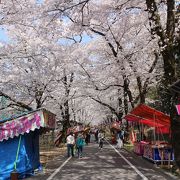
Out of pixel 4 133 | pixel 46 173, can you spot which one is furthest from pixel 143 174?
pixel 4 133

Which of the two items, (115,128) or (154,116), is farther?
(115,128)

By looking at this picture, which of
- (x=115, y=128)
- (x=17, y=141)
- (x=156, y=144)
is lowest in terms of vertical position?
(x=156, y=144)

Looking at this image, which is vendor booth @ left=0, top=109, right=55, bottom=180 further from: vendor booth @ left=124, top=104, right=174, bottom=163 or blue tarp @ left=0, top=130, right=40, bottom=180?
vendor booth @ left=124, top=104, right=174, bottom=163

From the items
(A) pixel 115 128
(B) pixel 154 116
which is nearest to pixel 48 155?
(B) pixel 154 116

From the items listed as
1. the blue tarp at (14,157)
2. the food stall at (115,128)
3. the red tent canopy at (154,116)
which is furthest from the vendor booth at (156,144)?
the food stall at (115,128)

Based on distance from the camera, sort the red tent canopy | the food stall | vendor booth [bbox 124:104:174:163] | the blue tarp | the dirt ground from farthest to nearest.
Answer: the food stall, the dirt ground, the red tent canopy, vendor booth [bbox 124:104:174:163], the blue tarp

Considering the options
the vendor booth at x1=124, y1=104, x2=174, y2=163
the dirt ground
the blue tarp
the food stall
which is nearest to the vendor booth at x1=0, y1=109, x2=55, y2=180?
the blue tarp

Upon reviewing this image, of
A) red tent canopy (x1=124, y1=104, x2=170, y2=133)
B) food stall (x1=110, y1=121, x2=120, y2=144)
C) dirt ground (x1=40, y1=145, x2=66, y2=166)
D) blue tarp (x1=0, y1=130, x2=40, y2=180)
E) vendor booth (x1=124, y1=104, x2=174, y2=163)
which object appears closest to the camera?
blue tarp (x1=0, y1=130, x2=40, y2=180)

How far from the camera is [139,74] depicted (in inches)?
1167

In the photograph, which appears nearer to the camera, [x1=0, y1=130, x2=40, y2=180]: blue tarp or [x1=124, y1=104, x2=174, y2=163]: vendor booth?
[x1=0, y1=130, x2=40, y2=180]: blue tarp

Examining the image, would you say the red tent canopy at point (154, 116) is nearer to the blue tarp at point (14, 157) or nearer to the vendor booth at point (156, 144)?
the vendor booth at point (156, 144)

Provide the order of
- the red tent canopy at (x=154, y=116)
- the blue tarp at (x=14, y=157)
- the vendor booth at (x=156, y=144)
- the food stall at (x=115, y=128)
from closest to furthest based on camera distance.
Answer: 1. the blue tarp at (x=14, y=157)
2. the vendor booth at (x=156, y=144)
3. the red tent canopy at (x=154, y=116)
4. the food stall at (x=115, y=128)

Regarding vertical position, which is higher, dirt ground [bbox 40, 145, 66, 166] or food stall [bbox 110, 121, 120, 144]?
food stall [bbox 110, 121, 120, 144]

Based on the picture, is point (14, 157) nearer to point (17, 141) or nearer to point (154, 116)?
point (17, 141)
